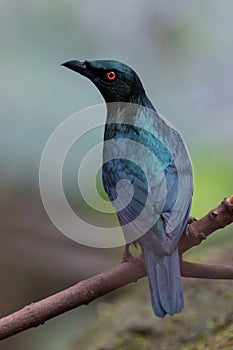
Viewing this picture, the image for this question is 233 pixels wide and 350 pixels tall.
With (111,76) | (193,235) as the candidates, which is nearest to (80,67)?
(111,76)

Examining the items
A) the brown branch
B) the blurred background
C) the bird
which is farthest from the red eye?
the brown branch

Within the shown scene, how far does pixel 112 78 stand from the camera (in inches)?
97.7

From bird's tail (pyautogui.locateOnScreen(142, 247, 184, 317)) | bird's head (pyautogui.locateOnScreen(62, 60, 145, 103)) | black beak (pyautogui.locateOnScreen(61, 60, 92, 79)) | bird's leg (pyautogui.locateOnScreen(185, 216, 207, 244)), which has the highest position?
black beak (pyautogui.locateOnScreen(61, 60, 92, 79))

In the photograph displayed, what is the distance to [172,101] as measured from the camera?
3234mm

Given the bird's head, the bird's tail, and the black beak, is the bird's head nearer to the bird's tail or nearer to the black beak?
the black beak

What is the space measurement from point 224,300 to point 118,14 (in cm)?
169

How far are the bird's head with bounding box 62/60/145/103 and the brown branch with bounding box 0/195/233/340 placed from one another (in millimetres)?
639

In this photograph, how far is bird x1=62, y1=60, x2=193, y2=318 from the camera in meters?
2.02

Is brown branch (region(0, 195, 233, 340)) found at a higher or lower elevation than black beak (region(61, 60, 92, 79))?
lower

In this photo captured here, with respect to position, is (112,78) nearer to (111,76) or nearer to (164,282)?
(111,76)

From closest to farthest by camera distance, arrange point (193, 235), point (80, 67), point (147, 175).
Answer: point (193, 235) → point (147, 175) → point (80, 67)

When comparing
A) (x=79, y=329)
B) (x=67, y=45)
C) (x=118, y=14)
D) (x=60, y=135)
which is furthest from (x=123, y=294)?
(x=118, y=14)

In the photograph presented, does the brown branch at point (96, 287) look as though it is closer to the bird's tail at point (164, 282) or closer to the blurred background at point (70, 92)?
the bird's tail at point (164, 282)

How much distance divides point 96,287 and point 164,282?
16cm
